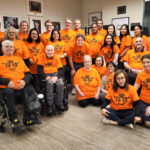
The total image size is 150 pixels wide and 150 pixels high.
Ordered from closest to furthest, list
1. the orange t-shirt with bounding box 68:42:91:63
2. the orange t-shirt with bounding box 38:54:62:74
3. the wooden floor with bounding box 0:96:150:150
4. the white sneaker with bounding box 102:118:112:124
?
the wooden floor with bounding box 0:96:150:150
the white sneaker with bounding box 102:118:112:124
the orange t-shirt with bounding box 38:54:62:74
the orange t-shirt with bounding box 68:42:91:63

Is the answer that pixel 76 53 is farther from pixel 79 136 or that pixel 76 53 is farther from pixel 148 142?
pixel 148 142

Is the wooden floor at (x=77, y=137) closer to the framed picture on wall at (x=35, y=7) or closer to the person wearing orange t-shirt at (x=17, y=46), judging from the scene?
the person wearing orange t-shirt at (x=17, y=46)

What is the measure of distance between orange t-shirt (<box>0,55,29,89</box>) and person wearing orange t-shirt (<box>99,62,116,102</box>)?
4.55ft

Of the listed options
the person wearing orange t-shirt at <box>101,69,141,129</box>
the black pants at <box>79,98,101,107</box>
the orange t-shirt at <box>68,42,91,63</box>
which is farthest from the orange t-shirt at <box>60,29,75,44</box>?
the person wearing orange t-shirt at <box>101,69,141,129</box>

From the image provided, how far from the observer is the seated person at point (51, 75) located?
2440 millimetres

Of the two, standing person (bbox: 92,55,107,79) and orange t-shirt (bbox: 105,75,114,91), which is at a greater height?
standing person (bbox: 92,55,107,79)

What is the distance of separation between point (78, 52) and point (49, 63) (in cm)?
82

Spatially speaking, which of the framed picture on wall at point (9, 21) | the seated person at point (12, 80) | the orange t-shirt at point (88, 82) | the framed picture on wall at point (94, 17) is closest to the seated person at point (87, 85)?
the orange t-shirt at point (88, 82)

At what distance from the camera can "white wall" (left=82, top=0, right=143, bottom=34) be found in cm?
509

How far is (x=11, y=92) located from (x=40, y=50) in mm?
1215

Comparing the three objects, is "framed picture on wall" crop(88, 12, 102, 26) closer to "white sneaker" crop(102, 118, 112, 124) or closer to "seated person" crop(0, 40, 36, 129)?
"seated person" crop(0, 40, 36, 129)

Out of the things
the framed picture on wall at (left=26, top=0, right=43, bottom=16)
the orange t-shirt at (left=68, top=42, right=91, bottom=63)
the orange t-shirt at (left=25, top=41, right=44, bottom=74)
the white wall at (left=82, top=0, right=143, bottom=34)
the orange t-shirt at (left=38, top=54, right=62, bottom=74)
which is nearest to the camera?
the orange t-shirt at (left=38, top=54, right=62, bottom=74)

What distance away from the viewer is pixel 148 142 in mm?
1792

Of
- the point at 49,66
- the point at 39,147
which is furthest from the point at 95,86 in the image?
the point at 39,147
